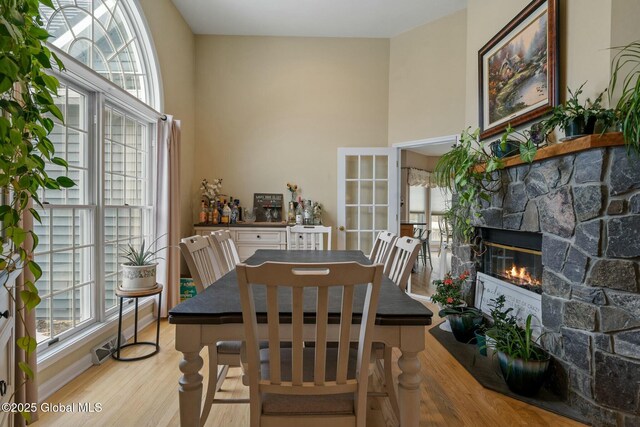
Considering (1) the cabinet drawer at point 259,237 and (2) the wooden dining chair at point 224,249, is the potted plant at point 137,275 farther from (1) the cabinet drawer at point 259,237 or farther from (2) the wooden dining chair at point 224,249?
(1) the cabinet drawer at point 259,237

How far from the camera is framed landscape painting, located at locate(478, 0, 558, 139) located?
2414 mm

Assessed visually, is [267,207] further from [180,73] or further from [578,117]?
[578,117]

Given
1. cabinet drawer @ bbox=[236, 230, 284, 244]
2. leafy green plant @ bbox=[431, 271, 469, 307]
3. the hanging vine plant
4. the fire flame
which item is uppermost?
the hanging vine plant

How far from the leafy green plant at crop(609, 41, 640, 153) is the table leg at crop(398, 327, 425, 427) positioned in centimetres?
146

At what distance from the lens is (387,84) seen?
4789mm

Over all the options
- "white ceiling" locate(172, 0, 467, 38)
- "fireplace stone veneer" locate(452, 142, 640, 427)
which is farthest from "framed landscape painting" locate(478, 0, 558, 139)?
"white ceiling" locate(172, 0, 467, 38)

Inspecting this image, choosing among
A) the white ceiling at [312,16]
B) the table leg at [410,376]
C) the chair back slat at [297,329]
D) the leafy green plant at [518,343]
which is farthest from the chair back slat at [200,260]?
the white ceiling at [312,16]

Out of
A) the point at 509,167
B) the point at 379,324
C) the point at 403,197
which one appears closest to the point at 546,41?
the point at 509,167

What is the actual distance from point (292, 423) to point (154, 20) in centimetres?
387

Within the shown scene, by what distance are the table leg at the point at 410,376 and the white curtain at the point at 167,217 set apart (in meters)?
2.85

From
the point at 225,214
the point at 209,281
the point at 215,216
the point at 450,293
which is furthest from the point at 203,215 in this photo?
the point at 450,293

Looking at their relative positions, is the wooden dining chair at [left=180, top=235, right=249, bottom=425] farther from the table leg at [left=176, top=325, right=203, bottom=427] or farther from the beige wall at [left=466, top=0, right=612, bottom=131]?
the beige wall at [left=466, top=0, right=612, bottom=131]

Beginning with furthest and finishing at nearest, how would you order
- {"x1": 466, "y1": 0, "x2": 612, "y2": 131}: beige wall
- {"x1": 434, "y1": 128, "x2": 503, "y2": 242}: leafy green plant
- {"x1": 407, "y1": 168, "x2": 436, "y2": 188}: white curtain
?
{"x1": 407, "y1": 168, "x2": 436, "y2": 188}: white curtain
{"x1": 434, "y1": 128, "x2": 503, "y2": 242}: leafy green plant
{"x1": 466, "y1": 0, "x2": 612, "y2": 131}: beige wall

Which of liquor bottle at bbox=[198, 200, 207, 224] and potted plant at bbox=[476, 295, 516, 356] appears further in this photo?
liquor bottle at bbox=[198, 200, 207, 224]
